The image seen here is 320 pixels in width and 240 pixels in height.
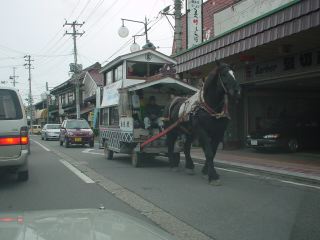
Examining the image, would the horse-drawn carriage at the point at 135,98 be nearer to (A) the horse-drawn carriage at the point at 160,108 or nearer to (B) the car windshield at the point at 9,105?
(A) the horse-drawn carriage at the point at 160,108

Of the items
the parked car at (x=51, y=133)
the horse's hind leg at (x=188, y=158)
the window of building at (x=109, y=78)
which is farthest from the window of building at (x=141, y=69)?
the parked car at (x=51, y=133)

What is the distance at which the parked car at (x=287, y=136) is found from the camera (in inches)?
725

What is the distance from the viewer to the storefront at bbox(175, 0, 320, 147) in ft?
41.2

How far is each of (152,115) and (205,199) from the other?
629cm

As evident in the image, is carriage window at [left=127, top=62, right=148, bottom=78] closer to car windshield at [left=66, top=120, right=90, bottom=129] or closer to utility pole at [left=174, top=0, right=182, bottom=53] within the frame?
utility pole at [left=174, top=0, right=182, bottom=53]

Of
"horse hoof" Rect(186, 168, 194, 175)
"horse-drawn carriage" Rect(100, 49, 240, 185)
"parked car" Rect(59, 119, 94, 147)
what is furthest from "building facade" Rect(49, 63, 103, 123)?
"horse hoof" Rect(186, 168, 194, 175)

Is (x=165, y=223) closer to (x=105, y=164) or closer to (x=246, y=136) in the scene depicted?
(x=105, y=164)

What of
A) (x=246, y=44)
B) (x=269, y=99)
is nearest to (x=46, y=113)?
(x=269, y=99)

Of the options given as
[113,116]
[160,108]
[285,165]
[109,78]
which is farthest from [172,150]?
[109,78]

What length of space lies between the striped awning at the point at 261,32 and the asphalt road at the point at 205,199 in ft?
13.2

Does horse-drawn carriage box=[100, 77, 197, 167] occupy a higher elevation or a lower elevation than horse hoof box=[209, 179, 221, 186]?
higher

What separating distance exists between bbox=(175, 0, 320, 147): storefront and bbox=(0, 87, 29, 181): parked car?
7.24 metres

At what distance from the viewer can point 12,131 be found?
9.61 metres

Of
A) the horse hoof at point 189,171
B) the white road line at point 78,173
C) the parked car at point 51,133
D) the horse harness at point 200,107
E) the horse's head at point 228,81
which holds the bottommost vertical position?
the white road line at point 78,173
